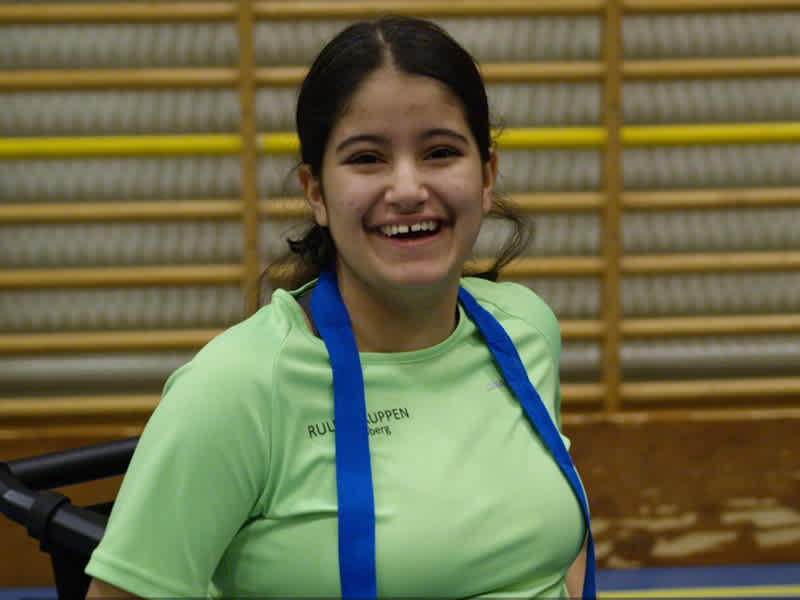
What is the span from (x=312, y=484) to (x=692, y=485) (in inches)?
89.9

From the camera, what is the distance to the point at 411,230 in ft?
4.33

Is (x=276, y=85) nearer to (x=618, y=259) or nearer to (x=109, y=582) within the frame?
(x=618, y=259)

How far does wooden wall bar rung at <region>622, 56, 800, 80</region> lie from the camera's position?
10.4ft

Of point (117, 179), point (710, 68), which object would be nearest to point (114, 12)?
point (117, 179)

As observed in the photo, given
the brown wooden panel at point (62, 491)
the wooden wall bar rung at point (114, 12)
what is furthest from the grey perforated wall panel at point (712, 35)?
the brown wooden panel at point (62, 491)

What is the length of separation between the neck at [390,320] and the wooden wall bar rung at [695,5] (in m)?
2.13

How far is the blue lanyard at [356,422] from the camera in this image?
1.22m

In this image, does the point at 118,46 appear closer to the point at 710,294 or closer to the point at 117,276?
the point at 117,276

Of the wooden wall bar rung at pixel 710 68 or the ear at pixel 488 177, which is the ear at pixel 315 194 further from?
the wooden wall bar rung at pixel 710 68

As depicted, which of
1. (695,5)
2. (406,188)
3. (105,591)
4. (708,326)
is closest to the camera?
(105,591)

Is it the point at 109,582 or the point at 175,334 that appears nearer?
the point at 109,582

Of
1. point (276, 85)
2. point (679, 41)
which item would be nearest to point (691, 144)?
point (679, 41)

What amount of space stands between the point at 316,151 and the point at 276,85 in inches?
73.0

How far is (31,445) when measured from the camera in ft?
10.1
